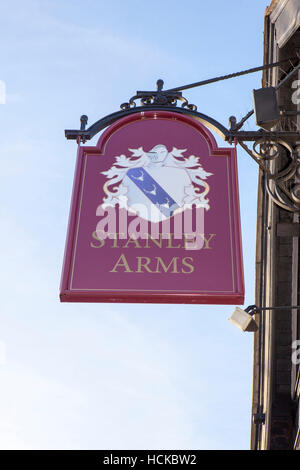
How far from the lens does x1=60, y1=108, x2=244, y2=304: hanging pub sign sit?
32.4ft

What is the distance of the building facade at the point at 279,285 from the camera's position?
47.3ft

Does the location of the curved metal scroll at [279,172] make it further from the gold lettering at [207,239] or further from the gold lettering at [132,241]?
the gold lettering at [132,241]

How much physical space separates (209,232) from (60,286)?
5.78ft

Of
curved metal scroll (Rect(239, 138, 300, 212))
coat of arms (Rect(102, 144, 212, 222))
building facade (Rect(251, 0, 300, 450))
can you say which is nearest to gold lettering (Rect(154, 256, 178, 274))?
coat of arms (Rect(102, 144, 212, 222))

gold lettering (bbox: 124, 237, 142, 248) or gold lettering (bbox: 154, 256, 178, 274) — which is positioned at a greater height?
gold lettering (bbox: 124, 237, 142, 248)

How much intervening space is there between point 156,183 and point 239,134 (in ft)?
3.71

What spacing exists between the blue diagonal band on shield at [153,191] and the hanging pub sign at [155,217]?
12mm

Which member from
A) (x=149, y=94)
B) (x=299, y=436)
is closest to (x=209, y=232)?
(x=149, y=94)

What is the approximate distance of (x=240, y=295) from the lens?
383 inches

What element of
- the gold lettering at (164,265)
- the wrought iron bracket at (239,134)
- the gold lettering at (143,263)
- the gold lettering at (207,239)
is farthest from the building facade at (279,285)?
the gold lettering at (143,263)

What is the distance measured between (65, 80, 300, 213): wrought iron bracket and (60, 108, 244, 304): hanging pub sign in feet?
0.34

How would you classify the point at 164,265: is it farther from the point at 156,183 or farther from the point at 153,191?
the point at 156,183

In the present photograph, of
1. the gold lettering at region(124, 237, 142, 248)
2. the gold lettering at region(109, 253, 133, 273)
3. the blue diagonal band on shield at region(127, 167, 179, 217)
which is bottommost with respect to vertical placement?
the gold lettering at region(109, 253, 133, 273)

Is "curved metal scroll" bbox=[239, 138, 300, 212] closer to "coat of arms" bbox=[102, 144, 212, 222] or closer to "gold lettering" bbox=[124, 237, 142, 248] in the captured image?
"coat of arms" bbox=[102, 144, 212, 222]
